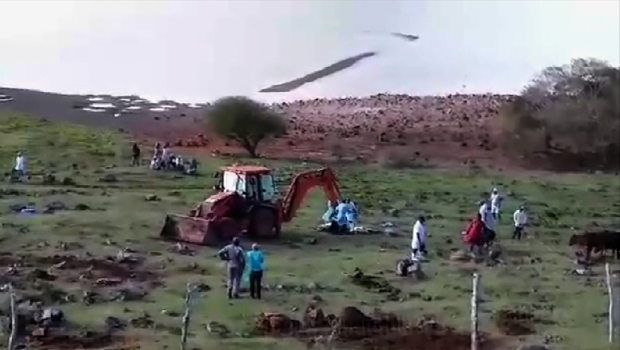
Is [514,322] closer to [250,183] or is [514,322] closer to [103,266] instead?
[103,266]

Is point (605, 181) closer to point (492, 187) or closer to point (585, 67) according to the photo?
point (492, 187)

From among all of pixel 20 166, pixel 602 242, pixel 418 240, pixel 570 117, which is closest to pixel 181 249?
pixel 418 240

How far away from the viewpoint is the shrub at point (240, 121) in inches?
1642

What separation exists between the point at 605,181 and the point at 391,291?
2189 cm

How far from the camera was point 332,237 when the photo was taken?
77.5 ft

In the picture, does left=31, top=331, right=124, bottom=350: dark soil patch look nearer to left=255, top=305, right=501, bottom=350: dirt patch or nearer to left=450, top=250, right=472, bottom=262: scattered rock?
left=255, top=305, right=501, bottom=350: dirt patch

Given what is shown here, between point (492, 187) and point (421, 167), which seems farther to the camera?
point (421, 167)

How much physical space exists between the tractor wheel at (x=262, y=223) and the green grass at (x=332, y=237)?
18.9 inches

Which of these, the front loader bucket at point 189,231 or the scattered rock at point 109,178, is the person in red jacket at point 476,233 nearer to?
the front loader bucket at point 189,231

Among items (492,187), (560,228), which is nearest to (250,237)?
(560,228)

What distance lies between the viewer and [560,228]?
2683 centimetres

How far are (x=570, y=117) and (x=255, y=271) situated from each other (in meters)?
28.3

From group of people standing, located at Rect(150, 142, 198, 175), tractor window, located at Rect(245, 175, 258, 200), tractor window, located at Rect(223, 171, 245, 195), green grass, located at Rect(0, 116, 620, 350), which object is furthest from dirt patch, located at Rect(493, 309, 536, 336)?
group of people standing, located at Rect(150, 142, 198, 175)

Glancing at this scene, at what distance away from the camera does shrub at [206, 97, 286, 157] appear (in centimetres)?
4172
